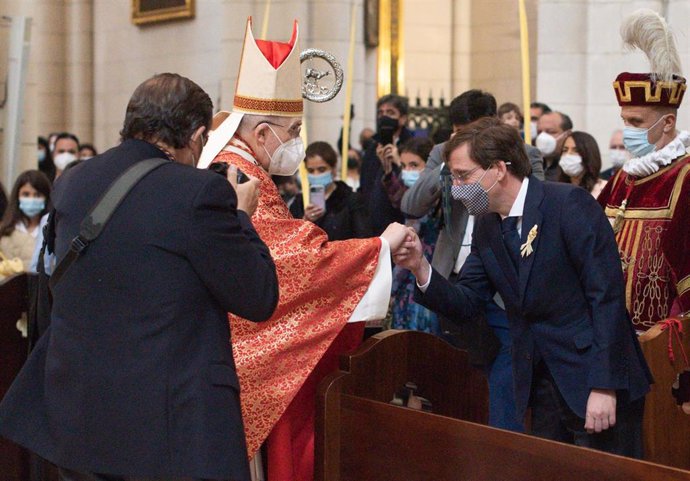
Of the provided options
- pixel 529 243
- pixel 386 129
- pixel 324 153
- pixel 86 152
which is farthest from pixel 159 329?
pixel 86 152

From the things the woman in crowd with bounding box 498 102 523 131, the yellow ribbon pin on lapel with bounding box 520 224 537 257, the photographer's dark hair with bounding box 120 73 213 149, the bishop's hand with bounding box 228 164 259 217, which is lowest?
the yellow ribbon pin on lapel with bounding box 520 224 537 257

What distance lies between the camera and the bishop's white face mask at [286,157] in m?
4.09

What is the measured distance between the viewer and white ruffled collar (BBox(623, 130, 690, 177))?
180 inches

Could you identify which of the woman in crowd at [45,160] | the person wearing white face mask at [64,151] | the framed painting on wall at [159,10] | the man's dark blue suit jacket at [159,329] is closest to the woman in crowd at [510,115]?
the man's dark blue suit jacket at [159,329]

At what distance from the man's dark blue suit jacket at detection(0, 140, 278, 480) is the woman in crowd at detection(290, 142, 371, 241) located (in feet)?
12.6

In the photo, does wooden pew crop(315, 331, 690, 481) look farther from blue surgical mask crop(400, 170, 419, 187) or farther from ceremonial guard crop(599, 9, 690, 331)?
blue surgical mask crop(400, 170, 419, 187)

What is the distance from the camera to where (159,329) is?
115 inches

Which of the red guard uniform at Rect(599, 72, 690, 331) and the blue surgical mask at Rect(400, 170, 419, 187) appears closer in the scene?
the red guard uniform at Rect(599, 72, 690, 331)

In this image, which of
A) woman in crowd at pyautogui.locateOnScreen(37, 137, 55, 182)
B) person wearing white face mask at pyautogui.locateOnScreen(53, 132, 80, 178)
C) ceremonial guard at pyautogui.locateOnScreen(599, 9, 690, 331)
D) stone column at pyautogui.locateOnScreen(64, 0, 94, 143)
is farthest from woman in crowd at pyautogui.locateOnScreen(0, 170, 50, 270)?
stone column at pyautogui.locateOnScreen(64, 0, 94, 143)

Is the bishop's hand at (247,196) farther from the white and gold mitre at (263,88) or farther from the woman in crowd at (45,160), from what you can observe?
the woman in crowd at (45,160)

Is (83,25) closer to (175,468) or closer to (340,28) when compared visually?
(340,28)

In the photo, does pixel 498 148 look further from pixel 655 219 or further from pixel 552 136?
pixel 552 136

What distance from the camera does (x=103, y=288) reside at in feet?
9.66

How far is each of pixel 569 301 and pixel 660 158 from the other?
3.42 ft
